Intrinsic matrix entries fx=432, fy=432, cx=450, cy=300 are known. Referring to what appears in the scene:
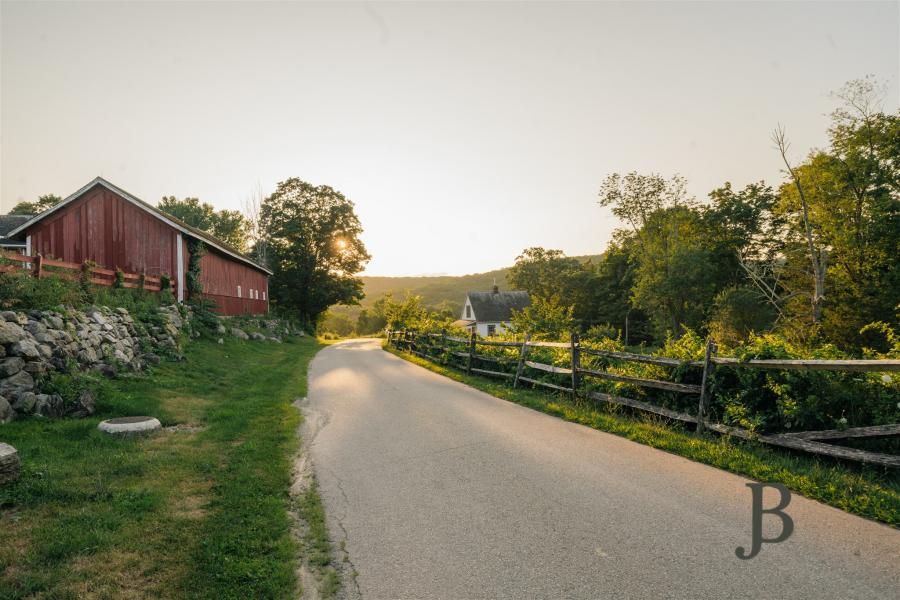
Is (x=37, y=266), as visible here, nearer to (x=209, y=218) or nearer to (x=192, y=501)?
(x=192, y=501)

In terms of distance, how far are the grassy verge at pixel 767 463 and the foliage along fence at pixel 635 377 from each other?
182 millimetres

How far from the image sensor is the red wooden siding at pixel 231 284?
24.2 metres

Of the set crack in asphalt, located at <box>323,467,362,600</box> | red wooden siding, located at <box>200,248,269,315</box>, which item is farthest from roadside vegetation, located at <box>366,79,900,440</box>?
red wooden siding, located at <box>200,248,269,315</box>

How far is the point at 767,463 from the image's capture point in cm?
567

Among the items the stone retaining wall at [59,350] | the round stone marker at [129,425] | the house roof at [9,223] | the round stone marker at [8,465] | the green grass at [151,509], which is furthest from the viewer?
the house roof at [9,223]

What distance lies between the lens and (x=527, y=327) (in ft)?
62.4

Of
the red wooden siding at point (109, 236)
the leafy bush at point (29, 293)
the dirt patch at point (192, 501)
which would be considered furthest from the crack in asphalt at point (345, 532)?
the red wooden siding at point (109, 236)

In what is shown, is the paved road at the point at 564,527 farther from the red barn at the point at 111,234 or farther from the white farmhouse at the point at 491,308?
the white farmhouse at the point at 491,308

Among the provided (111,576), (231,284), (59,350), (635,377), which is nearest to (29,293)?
(59,350)

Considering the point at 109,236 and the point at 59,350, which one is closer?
the point at 59,350

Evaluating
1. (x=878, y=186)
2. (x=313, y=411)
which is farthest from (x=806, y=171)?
(x=313, y=411)

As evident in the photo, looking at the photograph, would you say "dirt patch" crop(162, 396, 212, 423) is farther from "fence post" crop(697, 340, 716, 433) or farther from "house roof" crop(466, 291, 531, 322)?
"house roof" crop(466, 291, 531, 322)
